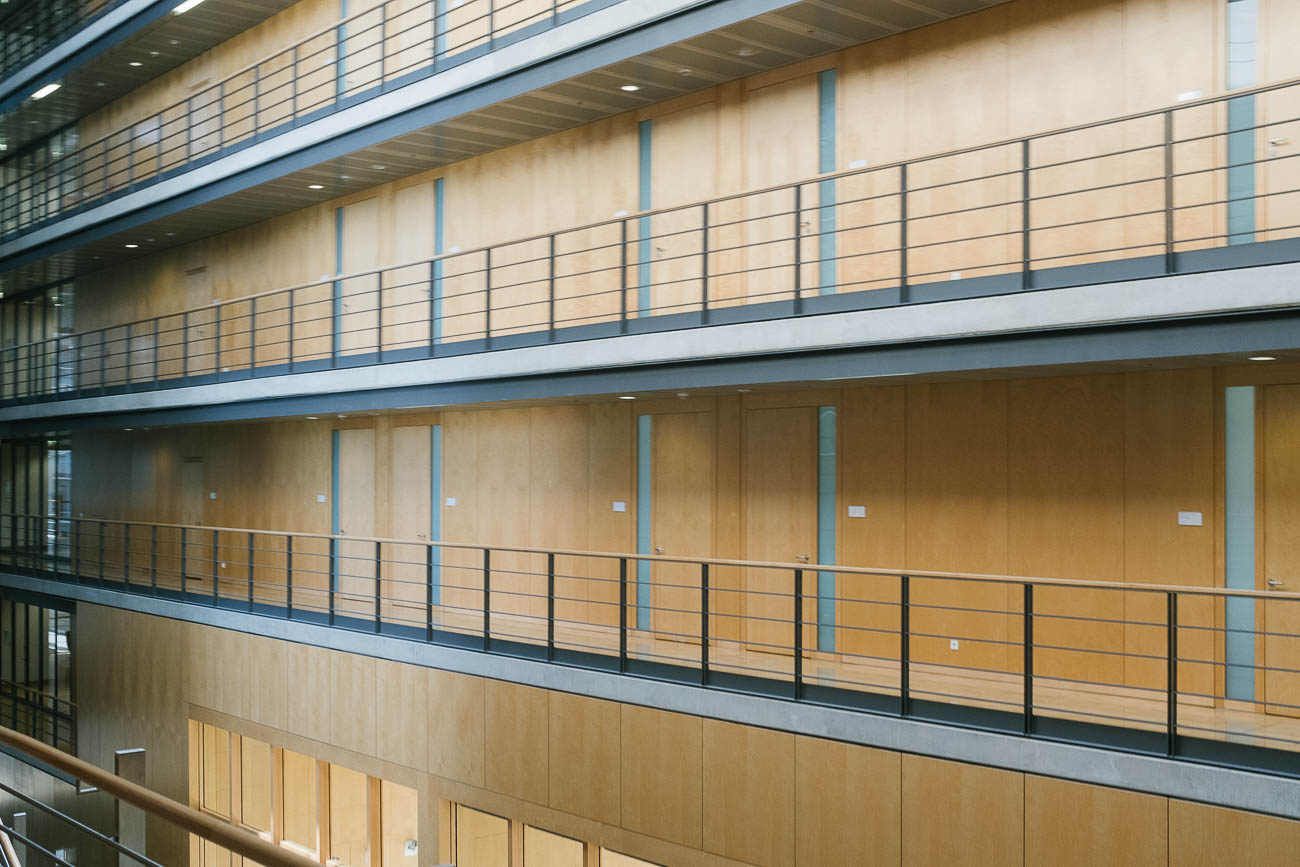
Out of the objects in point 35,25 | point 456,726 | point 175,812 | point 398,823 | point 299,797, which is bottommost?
point 299,797

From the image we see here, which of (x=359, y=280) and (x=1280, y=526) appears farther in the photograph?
(x=359, y=280)

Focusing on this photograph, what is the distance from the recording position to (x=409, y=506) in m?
8.89

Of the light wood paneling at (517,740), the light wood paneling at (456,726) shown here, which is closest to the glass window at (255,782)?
the light wood paneling at (456,726)

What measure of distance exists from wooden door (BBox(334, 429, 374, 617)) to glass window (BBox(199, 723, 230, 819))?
4.48 ft

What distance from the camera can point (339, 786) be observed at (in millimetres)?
7793

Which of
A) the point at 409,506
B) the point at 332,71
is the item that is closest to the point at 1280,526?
the point at 409,506

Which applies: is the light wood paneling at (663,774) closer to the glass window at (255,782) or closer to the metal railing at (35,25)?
the glass window at (255,782)

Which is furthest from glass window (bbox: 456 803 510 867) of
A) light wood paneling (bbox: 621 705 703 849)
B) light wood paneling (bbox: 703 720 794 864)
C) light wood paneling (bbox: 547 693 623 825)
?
light wood paneling (bbox: 703 720 794 864)

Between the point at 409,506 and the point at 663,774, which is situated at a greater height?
the point at 409,506

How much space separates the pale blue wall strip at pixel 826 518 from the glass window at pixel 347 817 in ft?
11.4

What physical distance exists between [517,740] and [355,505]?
3882 mm

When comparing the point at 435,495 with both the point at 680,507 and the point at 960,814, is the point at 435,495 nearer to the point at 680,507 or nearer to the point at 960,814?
the point at 680,507

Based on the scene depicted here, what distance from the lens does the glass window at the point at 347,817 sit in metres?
7.72

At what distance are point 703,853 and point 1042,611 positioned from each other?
199 centimetres
